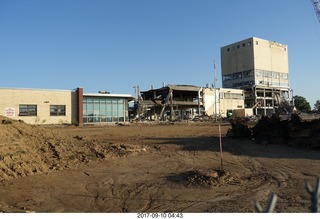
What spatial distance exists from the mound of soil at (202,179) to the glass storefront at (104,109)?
39304 millimetres

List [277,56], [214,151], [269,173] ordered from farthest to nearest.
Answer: [277,56] → [214,151] → [269,173]

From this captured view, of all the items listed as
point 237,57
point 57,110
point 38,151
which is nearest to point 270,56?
point 237,57

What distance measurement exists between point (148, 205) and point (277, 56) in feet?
378

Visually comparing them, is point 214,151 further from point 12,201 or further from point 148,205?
point 12,201

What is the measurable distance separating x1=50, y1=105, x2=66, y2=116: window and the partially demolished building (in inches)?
824

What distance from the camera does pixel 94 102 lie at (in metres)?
48.6

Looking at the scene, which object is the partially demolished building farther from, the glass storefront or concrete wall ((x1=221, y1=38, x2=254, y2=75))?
concrete wall ((x1=221, y1=38, x2=254, y2=75))

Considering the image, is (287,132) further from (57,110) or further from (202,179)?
(57,110)

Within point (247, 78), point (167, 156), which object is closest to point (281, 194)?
point (167, 156)

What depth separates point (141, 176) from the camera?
422 inches

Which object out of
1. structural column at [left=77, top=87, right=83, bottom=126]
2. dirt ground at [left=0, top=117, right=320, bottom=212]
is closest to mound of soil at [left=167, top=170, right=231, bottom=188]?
dirt ground at [left=0, top=117, right=320, bottom=212]

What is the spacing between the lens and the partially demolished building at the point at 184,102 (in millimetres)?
68750

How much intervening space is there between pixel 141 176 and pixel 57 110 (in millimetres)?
37128

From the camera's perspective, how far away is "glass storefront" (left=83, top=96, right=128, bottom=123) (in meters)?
47.9
